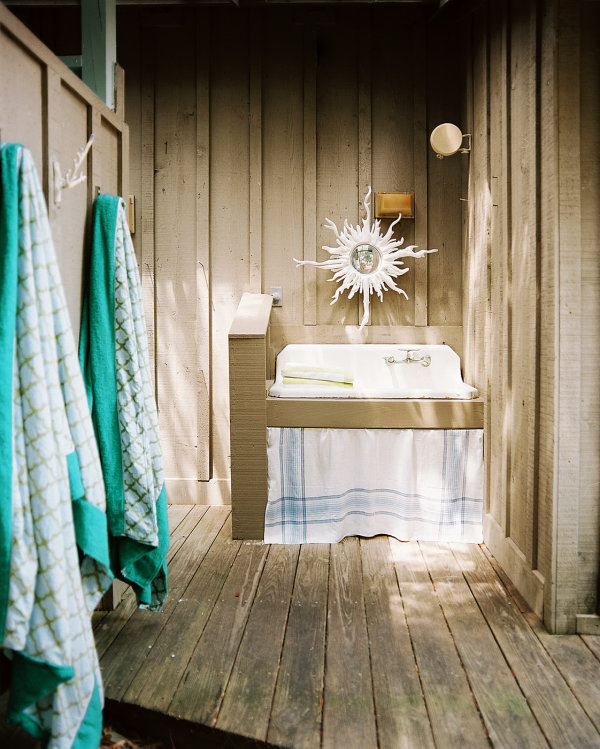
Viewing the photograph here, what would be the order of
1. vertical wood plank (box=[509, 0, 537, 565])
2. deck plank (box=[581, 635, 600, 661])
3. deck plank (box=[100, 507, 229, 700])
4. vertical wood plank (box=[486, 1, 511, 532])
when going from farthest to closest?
vertical wood plank (box=[486, 1, 511, 532]) → vertical wood plank (box=[509, 0, 537, 565]) → deck plank (box=[581, 635, 600, 661]) → deck plank (box=[100, 507, 229, 700])

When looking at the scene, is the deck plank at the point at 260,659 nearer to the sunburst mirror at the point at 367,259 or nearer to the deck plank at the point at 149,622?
the deck plank at the point at 149,622

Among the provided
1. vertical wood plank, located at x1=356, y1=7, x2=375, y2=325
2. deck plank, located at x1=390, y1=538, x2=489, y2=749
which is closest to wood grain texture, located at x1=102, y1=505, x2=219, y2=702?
deck plank, located at x1=390, y1=538, x2=489, y2=749

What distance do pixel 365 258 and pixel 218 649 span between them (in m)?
2.18

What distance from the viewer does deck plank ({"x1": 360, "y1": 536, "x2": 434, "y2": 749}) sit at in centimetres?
141

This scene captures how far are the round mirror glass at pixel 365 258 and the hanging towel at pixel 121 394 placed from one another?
1.68 meters

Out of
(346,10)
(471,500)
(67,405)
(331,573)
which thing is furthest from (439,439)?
(346,10)

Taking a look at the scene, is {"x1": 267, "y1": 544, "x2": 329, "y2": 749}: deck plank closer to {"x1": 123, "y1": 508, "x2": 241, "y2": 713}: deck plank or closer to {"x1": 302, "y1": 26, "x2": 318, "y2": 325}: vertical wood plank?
{"x1": 123, "y1": 508, "x2": 241, "y2": 713}: deck plank

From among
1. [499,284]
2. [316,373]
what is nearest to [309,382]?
[316,373]

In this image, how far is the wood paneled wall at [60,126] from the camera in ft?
4.46

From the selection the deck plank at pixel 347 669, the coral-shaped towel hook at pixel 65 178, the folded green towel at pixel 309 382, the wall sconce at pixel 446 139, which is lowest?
the deck plank at pixel 347 669

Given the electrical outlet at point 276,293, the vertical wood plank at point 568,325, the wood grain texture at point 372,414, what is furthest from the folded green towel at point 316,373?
the vertical wood plank at point 568,325

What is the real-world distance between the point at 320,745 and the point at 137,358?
1.12 metres

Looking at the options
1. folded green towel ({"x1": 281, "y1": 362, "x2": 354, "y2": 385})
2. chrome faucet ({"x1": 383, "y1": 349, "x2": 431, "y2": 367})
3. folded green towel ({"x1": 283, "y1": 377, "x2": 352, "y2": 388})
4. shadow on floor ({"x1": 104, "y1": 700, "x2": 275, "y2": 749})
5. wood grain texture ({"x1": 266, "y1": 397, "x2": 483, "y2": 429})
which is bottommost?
shadow on floor ({"x1": 104, "y1": 700, "x2": 275, "y2": 749})

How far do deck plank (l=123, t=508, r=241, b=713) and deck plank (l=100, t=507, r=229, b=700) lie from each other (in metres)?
0.02
